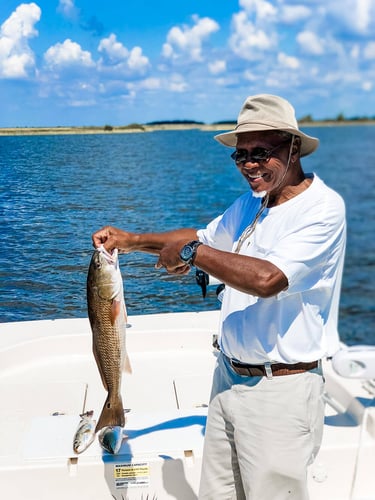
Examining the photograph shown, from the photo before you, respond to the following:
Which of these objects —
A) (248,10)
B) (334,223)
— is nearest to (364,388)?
(334,223)

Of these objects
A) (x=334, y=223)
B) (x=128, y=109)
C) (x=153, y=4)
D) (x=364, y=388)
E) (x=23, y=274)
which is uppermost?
(x=153, y=4)

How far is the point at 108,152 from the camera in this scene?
4836 millimetres

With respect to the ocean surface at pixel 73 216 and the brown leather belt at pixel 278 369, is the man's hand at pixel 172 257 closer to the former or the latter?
the brown leather belt at pixel 278 369

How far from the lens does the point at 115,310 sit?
Answer: 286cm

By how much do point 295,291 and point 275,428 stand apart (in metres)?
0.62

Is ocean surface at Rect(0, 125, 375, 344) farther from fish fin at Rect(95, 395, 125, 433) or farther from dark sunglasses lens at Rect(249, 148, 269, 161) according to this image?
dark sunglasses lens at Rect(249, 148, 269, 161)

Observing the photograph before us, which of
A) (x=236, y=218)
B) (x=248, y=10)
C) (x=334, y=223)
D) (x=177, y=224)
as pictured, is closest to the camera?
(x=334, y=223)

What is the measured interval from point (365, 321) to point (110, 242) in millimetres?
22220

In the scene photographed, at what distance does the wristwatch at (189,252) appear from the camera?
8.02 feet

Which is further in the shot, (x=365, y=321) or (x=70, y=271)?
(x=365, y=321)

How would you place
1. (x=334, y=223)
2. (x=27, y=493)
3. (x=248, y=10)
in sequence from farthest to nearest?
1. (x=248, y=10)
2. (x=27, y=493)
3. (x=334, y=223)

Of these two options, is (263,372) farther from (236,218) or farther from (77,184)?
Answer: (77,184)

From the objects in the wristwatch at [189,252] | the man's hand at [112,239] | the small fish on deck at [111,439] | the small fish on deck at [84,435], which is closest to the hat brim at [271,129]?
the wristwatch at [189,252]

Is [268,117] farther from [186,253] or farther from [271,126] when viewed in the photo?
[186,253]
